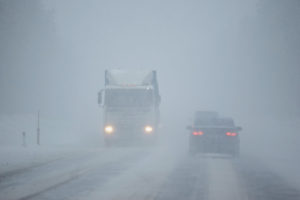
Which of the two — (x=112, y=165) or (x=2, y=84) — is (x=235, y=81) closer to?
(x=2, y=84)

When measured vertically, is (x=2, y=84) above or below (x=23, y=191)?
above

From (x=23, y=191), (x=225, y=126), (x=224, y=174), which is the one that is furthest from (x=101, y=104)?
(x=23, y=191)

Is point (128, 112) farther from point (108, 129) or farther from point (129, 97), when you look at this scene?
point (108, 129)

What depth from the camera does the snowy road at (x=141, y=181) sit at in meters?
10.7

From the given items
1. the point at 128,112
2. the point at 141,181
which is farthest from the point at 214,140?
the point at 141,181

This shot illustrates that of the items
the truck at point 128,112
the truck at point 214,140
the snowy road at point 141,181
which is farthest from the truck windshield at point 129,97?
the snowy road at point 141,181

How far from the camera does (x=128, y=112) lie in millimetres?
26766

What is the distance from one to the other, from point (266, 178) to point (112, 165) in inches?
214

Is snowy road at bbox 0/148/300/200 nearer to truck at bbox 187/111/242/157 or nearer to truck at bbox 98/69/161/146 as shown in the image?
truck at bbox 187/111/242/157

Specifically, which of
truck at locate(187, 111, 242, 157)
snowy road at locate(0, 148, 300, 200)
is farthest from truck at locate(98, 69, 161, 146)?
snowy road at locate(0, 148, 300, 200)

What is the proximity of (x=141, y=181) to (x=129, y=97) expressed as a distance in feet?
47.0

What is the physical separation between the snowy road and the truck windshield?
8.64 metres

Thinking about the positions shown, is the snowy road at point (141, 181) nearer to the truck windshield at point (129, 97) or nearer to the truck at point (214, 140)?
the truck at point (214, 140)

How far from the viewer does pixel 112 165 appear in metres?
17.3
